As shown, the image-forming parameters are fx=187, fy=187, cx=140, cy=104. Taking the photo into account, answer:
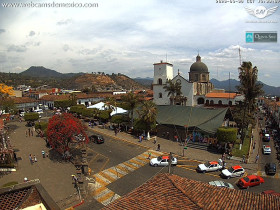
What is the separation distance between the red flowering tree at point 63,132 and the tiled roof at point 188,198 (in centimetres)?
1386

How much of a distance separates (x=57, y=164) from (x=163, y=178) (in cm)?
1562

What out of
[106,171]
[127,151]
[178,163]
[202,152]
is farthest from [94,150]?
[202,152]

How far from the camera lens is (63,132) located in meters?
20.7

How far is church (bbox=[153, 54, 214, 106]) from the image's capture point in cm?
4694

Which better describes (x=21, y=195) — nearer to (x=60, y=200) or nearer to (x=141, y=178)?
(x=60, y=200)

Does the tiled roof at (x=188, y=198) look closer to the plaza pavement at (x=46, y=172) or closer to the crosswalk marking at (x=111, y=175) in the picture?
the crosswalk marking at (x=111, y=175)

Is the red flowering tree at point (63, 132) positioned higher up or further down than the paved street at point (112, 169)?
higher up

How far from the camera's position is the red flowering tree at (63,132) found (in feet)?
67.9

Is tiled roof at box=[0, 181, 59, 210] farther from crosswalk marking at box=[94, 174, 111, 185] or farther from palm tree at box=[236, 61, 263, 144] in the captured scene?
palm tree at box=[236, 61, 263, 144]

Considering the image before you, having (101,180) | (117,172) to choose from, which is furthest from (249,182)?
(101,180)

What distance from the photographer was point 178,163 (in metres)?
21.3

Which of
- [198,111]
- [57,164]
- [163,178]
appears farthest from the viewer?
[198,111]

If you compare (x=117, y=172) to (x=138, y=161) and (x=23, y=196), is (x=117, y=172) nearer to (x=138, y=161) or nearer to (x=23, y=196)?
(x=138, y=161)

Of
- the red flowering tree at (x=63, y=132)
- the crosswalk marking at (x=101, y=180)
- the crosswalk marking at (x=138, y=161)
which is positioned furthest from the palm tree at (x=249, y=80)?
the red flowering tree at (x=63, y=132)
